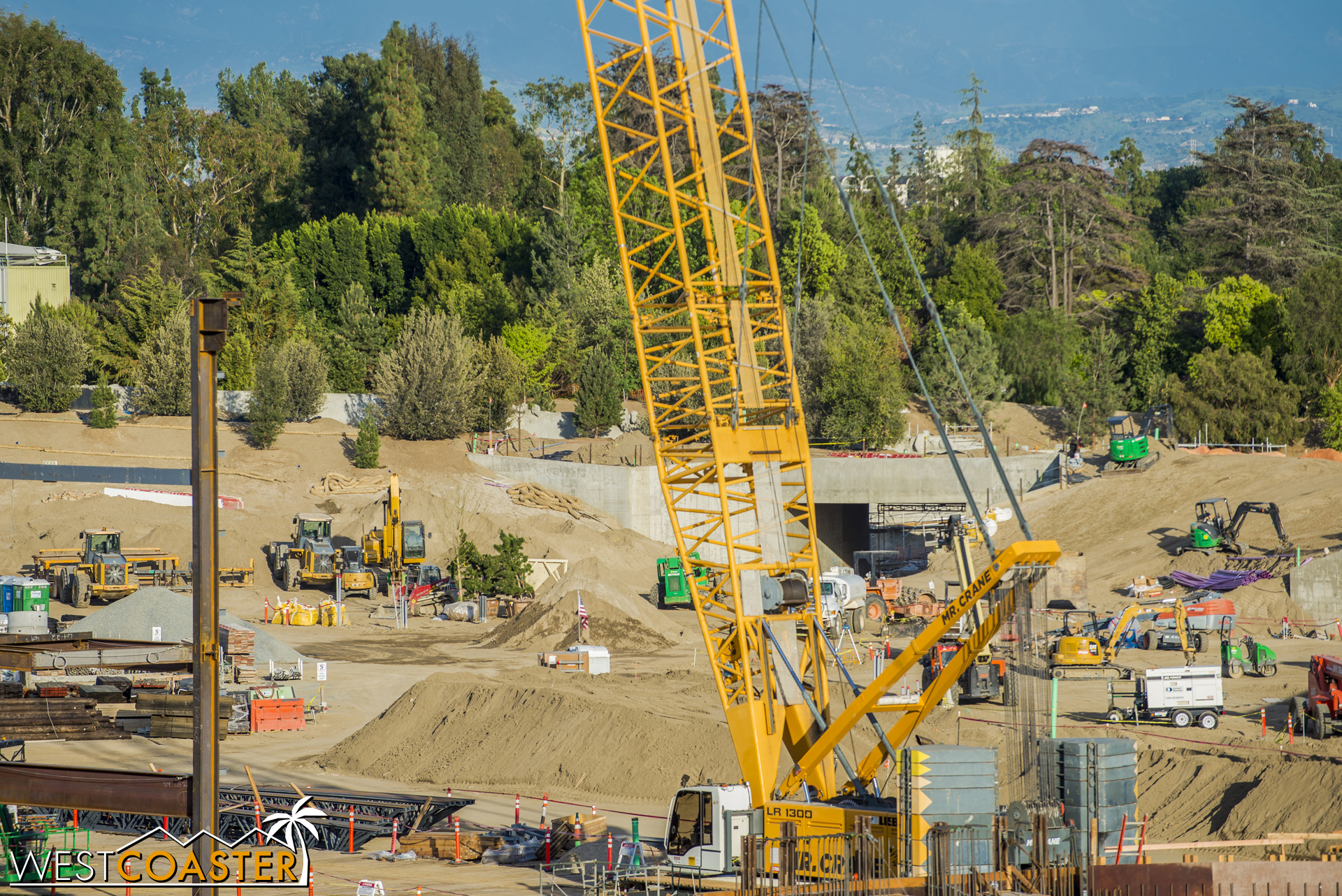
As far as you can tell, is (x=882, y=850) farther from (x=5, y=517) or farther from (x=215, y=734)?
(x=5, y=517)

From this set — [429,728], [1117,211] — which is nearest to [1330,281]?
[1117,211]

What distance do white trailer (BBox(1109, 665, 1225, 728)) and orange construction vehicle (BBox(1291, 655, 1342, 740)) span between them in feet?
5.51

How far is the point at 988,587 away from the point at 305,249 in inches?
3003

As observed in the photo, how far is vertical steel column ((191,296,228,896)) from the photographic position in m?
10.5

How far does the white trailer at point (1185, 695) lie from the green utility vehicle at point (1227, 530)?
21.5 meters

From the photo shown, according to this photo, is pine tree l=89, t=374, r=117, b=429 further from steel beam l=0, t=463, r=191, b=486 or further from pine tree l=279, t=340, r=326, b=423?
pine tree l=279, t=340, r=326, b=423

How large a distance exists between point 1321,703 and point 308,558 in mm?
38671

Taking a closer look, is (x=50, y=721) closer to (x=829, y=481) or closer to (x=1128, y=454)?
(x=829, y=481)

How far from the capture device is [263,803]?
25.1 m

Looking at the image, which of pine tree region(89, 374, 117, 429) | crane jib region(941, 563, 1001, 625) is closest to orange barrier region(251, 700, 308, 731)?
crane jib region(941, 563, 1001, 625)

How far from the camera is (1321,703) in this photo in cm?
2795

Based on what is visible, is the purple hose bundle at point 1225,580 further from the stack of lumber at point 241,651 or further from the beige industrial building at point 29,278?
the beige industrial building at point 29,278

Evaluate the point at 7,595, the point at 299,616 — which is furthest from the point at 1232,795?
the point at 7,595

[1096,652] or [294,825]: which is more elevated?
[1096,652]
